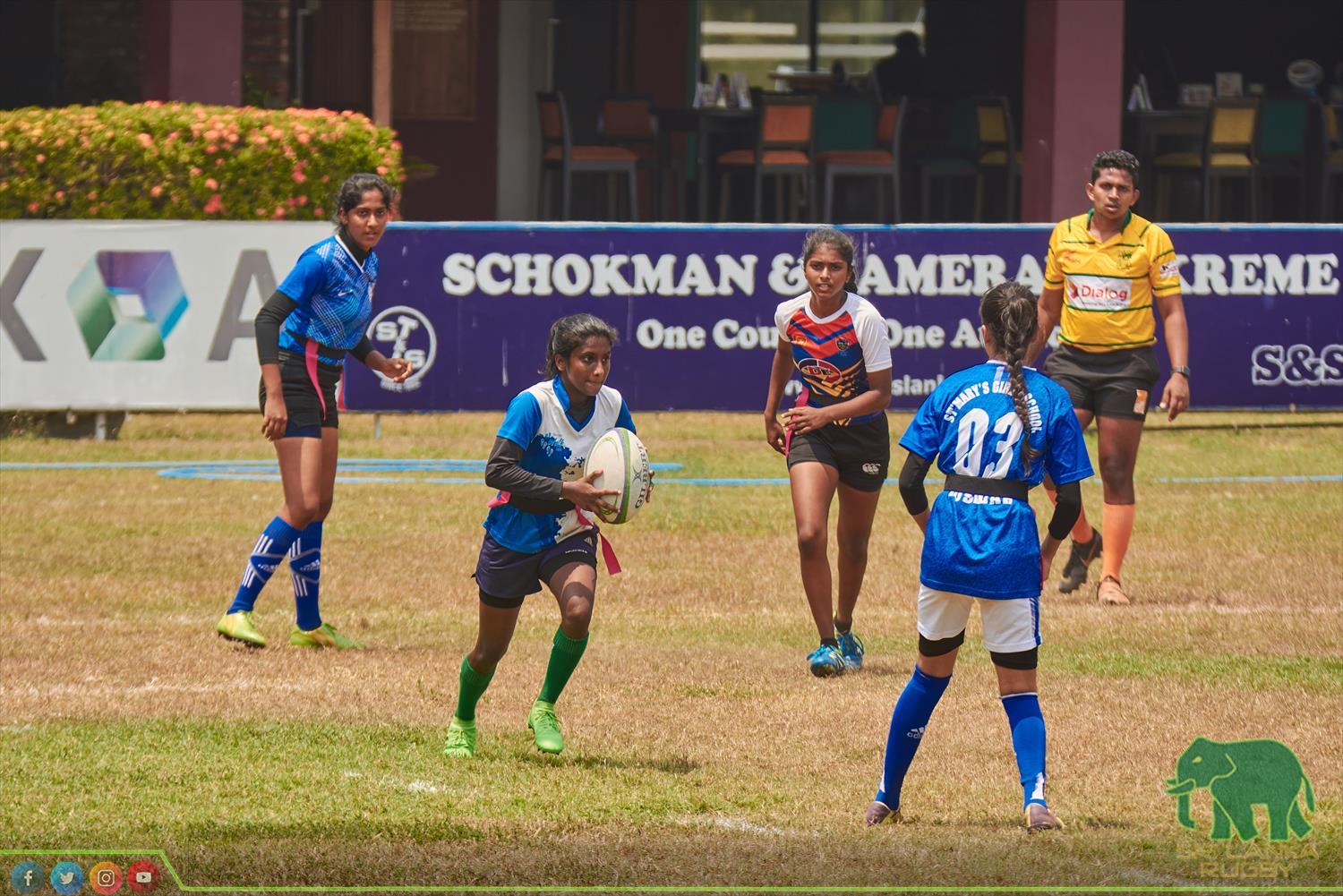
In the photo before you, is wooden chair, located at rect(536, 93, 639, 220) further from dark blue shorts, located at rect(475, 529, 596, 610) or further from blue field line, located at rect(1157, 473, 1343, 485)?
dark blue shorts, located at rect(475, 529, 596, 610)

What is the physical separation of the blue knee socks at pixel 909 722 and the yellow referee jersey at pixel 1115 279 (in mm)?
4251

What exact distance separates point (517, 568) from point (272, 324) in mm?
2288

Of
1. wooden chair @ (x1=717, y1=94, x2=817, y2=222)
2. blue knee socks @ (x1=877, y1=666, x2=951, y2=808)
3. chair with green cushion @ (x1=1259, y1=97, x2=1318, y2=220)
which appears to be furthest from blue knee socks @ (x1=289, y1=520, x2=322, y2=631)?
chair with green cushion @ (x1=1259, y1=97, x2=1318, y2=220)

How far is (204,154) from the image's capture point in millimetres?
15828

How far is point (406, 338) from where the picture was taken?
15.4 m

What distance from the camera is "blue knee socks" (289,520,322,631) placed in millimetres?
8883

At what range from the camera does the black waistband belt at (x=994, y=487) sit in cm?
605

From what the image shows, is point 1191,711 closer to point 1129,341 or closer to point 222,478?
point 1129,341

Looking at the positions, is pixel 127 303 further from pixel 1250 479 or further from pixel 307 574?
pixel 1250 479

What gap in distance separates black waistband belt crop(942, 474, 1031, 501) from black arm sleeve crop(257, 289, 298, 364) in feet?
12.1

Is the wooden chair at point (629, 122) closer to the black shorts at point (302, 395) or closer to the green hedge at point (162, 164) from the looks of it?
the green hedge at point (162, 164)

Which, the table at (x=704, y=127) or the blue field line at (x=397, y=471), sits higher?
the table at (x=704, y=127)

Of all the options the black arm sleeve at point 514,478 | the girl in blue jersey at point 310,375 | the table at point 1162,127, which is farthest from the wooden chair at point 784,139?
the black arm sleeve at point 514,478

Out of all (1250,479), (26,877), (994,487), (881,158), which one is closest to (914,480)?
(994,487)
